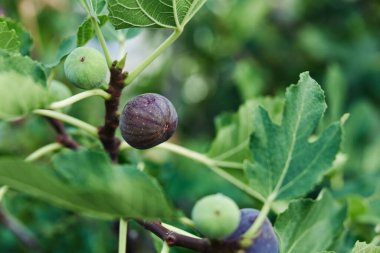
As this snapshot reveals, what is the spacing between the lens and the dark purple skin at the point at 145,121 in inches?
46.3

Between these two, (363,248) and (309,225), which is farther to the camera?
(309,225)

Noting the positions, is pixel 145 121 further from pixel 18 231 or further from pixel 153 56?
pixel 18 231

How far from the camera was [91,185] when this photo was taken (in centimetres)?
88

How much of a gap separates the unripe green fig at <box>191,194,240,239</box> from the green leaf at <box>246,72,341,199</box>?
384 millimetres

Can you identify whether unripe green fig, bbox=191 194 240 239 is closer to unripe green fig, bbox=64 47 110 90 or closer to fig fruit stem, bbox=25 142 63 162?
unripe green fig, bbox=64 47 110 90

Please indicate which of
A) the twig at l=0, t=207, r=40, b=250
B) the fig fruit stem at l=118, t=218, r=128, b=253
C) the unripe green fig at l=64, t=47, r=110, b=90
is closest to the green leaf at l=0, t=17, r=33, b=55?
the unripe green fig at l=64, t=47, r=110, b=90

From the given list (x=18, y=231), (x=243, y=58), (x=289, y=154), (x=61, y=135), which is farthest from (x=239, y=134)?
(x=243, y=58)

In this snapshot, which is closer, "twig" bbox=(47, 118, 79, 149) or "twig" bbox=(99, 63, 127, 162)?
"twig" bbox=(99, 63, 127, 162)

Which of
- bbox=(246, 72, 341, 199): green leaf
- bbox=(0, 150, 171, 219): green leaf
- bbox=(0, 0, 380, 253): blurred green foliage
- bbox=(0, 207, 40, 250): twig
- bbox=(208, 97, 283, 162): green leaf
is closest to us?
bbox=(0, 150, 171, 219): green leaf

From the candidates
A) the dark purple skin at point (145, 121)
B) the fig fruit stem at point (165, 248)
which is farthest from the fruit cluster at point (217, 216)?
the dark purple skin at point (145, 121)

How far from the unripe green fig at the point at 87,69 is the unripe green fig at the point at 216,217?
362 millimetres

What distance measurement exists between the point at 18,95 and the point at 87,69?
8.0 inches

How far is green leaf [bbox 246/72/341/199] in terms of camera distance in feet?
4.30

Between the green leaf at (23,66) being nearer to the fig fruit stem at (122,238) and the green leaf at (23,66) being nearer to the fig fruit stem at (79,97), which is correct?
the fig fruit stem at (79,97)
